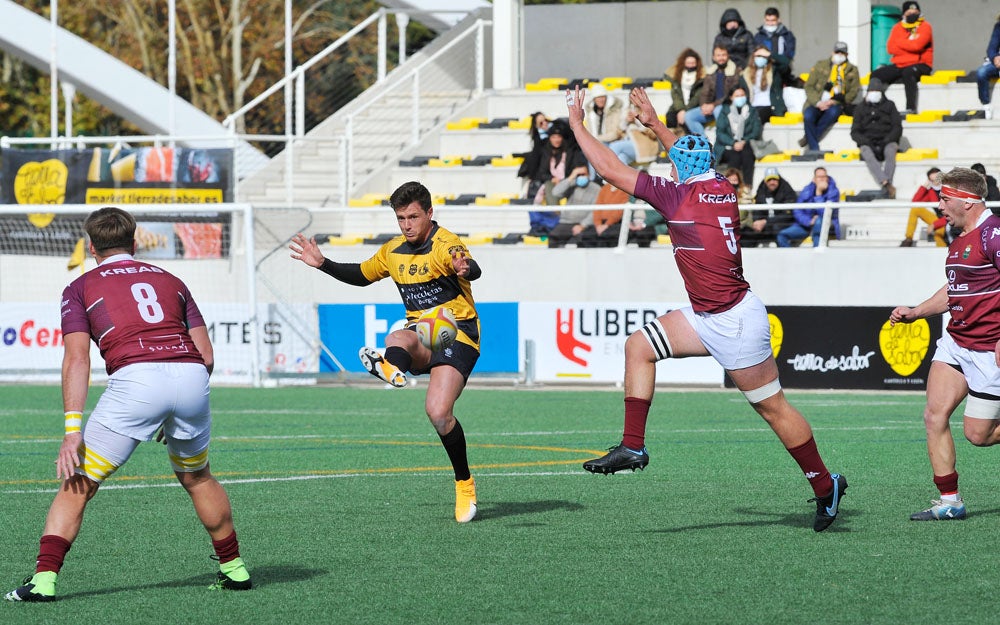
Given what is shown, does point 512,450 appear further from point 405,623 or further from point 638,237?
point 638,237

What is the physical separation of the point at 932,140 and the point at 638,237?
5.44m

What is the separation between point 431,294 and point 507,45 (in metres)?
21.7

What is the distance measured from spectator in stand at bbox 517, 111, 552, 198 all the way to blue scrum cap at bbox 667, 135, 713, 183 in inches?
643

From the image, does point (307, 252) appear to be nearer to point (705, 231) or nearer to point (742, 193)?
point (705, 231)

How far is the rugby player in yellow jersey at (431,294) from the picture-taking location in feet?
30.2

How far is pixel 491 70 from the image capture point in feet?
106

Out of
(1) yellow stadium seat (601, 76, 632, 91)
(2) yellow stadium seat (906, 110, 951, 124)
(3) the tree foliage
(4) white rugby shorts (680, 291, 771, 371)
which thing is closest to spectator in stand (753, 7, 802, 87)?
(2) yellow stadium seat (906, 110, 951, 124)

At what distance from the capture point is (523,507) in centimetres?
980

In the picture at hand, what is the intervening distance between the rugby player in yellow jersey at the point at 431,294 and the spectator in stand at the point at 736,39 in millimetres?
17422

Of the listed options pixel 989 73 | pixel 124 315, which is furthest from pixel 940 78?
pixel 124 315

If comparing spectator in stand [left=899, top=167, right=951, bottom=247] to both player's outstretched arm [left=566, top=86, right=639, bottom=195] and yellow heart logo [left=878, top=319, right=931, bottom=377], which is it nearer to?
yellow heart logo [left=878, top=319, right=931, bottom=377]

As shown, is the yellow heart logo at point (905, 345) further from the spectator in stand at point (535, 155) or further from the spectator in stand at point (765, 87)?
the spectator in stand at point (535, 155)

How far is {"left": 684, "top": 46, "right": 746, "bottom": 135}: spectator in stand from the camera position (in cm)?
2466

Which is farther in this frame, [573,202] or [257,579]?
[573,202]
